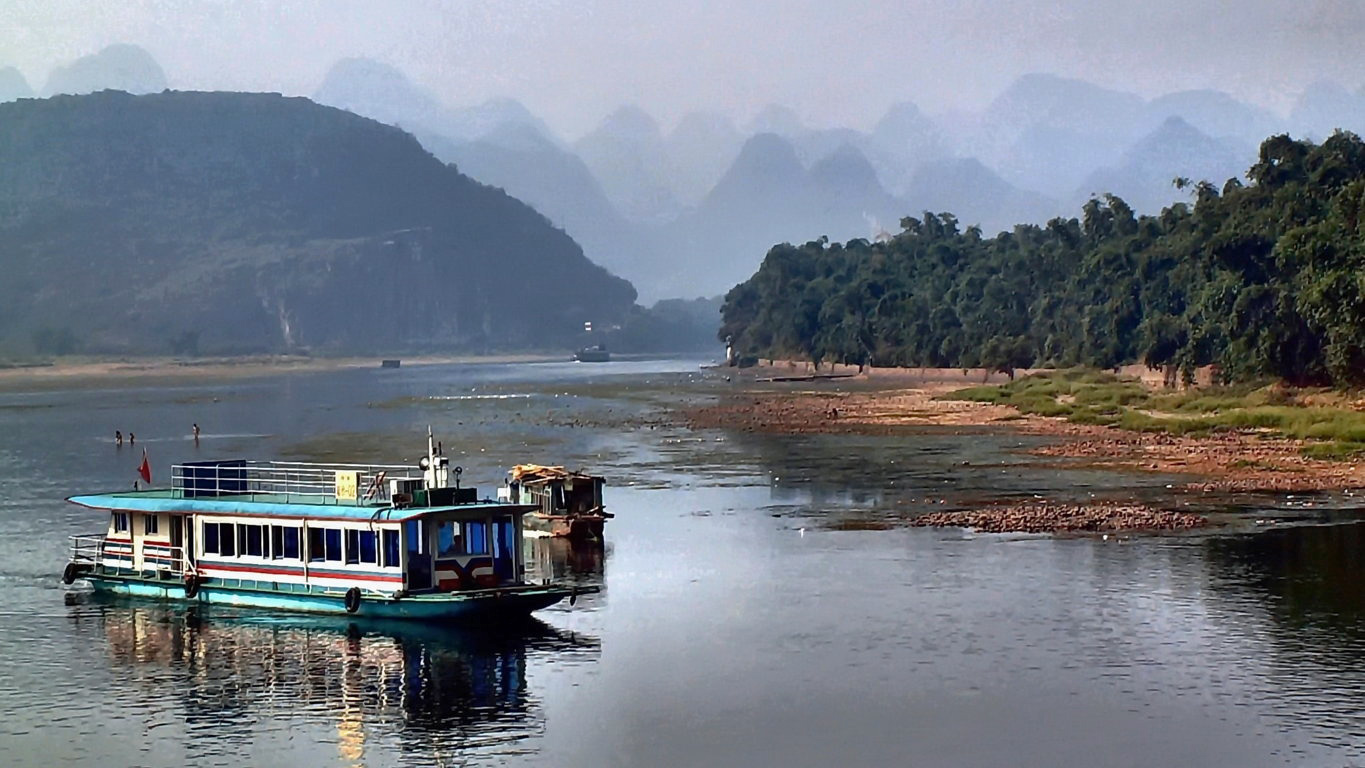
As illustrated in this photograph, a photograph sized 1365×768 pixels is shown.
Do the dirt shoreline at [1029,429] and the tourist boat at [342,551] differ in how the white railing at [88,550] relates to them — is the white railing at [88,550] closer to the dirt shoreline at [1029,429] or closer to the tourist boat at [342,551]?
the tourist boat at [342,551]

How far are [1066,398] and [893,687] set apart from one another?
98.8 m

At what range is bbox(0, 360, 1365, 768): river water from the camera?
111ft

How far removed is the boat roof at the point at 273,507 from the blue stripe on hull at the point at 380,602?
2225 mm

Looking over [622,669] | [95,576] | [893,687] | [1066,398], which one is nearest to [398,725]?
[622,669]

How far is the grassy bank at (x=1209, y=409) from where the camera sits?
86.1m

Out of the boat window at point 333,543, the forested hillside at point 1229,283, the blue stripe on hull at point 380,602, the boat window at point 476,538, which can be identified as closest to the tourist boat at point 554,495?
the blue stripe on hull at point 380,602

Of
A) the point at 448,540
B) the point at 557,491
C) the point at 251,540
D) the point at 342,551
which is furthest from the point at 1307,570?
the point at 251,540

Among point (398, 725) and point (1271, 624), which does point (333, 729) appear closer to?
point (398, 725)

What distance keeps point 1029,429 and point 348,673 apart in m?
75.2

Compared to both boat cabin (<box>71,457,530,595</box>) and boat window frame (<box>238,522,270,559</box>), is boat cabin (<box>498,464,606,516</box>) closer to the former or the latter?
boat cabin (<box>71,457,530,595</box>)

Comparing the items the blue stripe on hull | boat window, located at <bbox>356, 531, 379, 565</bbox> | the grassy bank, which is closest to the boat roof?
boat window, located at <bbox>356, 531, 379, 565</bbox>

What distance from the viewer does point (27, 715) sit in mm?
36906

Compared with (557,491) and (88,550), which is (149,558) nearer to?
(88,550)

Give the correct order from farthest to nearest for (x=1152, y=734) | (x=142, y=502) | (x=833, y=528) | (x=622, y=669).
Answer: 1. (x=833, y=528)
2. (x=142, y=502)
3. (x=622, y=669)
4. (x=1152, y=734)
